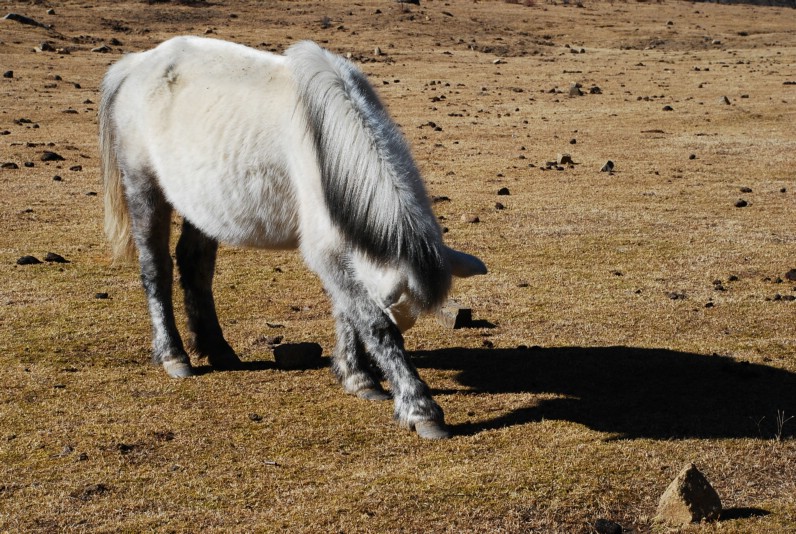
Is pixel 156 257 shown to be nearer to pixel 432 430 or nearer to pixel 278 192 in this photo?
pixel 278 192

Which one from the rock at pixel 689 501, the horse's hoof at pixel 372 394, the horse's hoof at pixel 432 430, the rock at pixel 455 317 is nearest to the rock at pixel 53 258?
the rock at pixel 455 317

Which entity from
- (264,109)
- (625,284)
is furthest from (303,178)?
(625,284)

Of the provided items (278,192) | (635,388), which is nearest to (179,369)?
(278,192)

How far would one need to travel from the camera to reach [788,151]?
55.6ft

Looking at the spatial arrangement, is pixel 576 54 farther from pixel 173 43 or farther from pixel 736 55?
pixel 173 43

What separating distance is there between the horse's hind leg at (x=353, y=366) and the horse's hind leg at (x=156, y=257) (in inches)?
46.5

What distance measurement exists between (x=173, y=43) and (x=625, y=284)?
4.81m

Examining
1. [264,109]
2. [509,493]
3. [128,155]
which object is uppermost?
[264,109]

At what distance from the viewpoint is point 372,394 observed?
6527 mm

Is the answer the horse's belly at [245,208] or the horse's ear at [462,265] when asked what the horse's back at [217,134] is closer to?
the horse's belly at [245,208]

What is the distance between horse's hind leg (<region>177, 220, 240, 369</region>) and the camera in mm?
7375

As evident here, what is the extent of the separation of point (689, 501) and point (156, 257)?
4.29 m

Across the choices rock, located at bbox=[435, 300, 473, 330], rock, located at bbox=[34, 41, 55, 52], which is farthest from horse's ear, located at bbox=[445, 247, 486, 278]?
rock, located at bbox=[34, 41, 55, 52]

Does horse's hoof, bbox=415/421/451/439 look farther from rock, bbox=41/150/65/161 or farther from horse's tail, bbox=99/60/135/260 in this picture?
rock, bbox=41/150/65/161
